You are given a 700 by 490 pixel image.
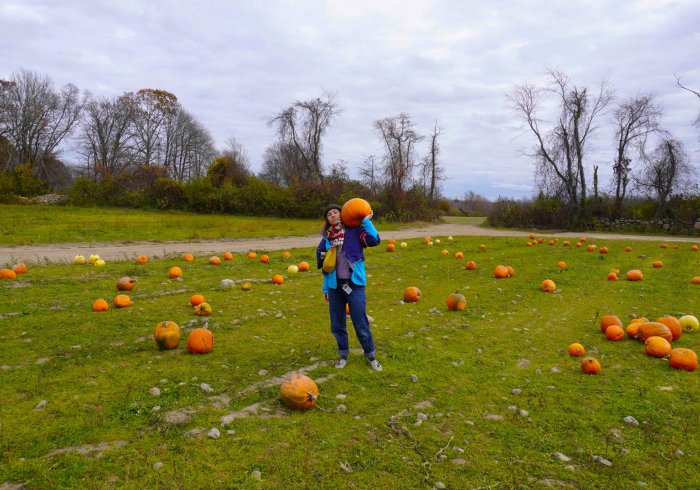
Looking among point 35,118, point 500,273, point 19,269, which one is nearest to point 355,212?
point 500,273

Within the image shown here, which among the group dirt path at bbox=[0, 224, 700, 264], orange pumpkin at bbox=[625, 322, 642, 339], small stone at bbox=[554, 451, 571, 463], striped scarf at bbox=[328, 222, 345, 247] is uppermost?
striped scarf at bbox=[328, 222, 345, 247]

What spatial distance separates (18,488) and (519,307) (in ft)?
28.5

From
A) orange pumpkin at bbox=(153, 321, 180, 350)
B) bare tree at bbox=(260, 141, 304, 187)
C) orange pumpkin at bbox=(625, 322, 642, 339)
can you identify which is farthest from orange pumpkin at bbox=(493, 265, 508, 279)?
bare tree at bbox=(260, 141, 304, 187)

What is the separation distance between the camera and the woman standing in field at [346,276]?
5895 millimetres

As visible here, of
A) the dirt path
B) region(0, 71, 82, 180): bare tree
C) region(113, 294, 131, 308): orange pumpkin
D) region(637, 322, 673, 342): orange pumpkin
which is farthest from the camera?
region(0, 71, 82, 180): bare tree

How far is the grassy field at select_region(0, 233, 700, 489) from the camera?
139 inches

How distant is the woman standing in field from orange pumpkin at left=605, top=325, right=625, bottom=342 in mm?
3998

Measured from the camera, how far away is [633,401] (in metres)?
4.96

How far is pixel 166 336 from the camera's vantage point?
618cm

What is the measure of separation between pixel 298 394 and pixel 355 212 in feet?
8.04

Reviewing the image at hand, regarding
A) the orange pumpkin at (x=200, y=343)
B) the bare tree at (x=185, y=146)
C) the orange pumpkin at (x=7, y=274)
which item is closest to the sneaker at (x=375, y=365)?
the orange pumpkin at (x=200, y=343)

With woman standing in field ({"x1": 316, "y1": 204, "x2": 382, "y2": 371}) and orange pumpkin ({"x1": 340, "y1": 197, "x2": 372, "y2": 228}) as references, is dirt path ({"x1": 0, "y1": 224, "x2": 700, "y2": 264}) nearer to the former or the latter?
woman standing in field ({"x1": 316, "y1": 204, "x2": 382, "y2": 371})

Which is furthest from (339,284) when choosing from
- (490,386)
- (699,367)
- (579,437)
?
(699,367)

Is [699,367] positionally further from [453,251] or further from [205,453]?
[453,251]
